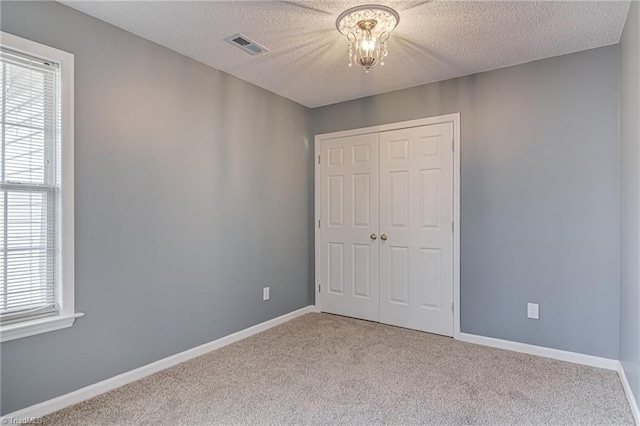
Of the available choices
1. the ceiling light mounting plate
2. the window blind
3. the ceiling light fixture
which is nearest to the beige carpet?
the window blind

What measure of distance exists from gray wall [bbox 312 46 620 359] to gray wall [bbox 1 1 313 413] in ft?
5.97

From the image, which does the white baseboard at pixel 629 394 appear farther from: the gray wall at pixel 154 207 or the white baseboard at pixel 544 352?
the gray wall at pixel 154 207

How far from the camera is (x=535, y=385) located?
2348 millimetres

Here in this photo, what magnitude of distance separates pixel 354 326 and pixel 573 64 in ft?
9.55

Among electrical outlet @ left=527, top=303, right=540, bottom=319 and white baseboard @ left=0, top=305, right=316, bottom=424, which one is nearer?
white baseboard @ left=0, top=305, right=316, bottom=424

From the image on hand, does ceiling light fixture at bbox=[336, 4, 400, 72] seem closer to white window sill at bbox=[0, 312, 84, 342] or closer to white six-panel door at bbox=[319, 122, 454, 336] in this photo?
white six-panel door at bbox=[319, 122, 454, 336]

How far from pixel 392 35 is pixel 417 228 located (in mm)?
1763

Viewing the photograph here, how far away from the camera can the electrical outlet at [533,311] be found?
288cm

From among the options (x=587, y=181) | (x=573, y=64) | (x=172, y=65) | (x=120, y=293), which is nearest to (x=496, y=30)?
(x=573, y=64)

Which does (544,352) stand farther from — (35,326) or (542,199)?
(35,326)

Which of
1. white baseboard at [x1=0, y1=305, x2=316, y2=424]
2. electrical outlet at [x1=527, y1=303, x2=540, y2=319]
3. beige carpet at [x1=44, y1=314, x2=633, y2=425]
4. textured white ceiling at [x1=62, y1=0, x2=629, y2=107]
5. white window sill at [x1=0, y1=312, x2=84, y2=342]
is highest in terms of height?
textured white ceiling at [x1=62, y1=0, x2=629, y2=107]

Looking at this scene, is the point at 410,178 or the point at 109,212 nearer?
the point at 109,212

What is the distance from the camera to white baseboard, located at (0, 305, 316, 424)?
1.98m

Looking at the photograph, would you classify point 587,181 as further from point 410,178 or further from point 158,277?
point 158,277
